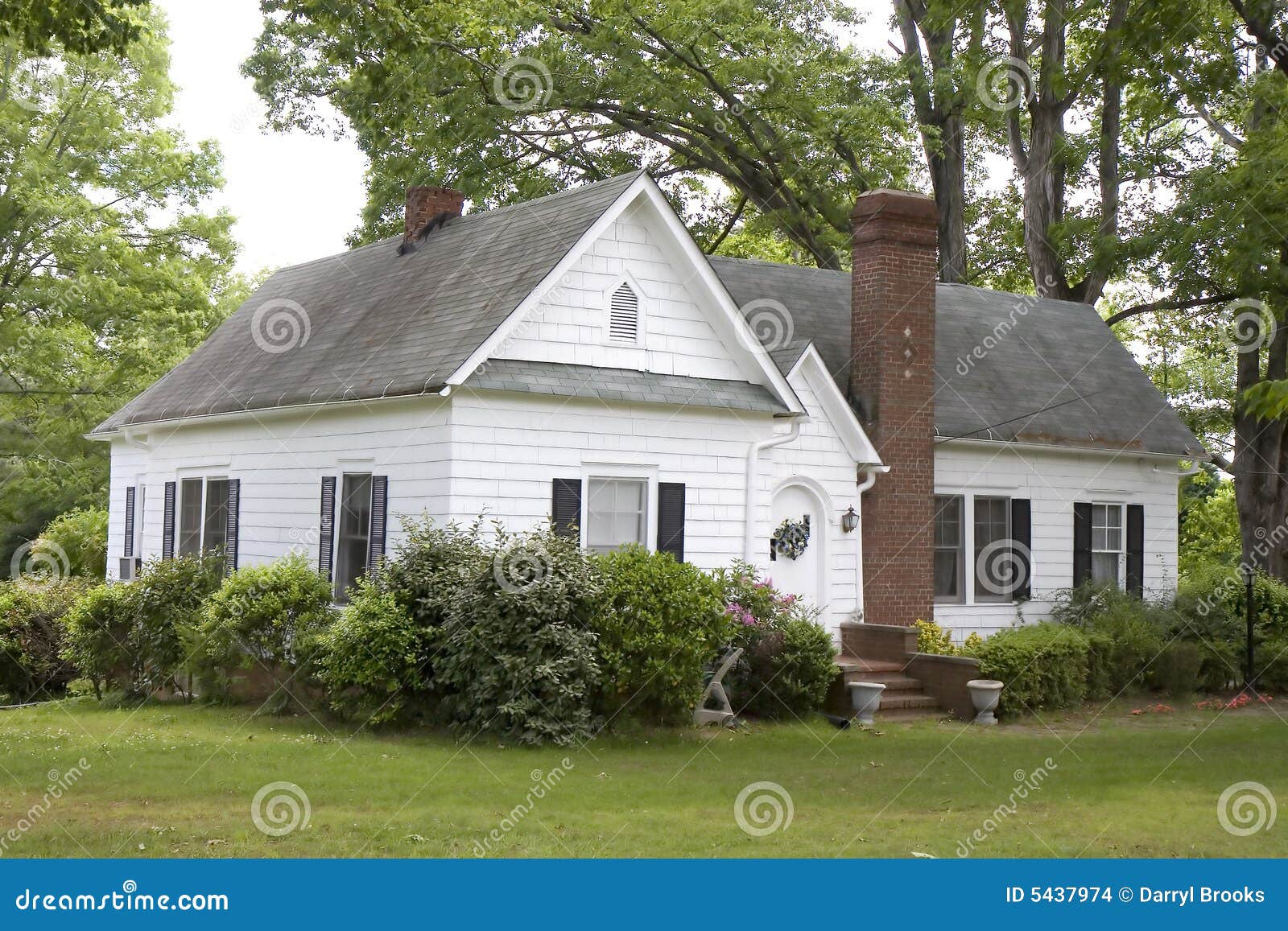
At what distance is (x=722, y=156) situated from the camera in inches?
1147

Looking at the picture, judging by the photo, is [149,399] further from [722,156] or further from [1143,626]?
[1143,626]

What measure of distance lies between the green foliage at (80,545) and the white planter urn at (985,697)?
1697 centimetres

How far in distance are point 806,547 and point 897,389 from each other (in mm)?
2731

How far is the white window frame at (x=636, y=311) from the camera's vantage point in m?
15.9

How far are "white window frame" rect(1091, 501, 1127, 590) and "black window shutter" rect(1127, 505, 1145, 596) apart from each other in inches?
2.7

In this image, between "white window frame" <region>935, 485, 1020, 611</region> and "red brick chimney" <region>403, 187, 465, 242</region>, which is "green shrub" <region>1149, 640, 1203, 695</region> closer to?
"white window frame" <region>935, 485, 1020, 611</region>

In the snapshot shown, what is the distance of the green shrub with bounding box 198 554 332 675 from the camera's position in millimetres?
14570

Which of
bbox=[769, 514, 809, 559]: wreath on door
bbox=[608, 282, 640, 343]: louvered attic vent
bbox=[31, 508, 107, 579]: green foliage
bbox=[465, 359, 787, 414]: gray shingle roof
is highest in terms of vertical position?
bbox=[608, 282, 640, 343]: louvered attic vent

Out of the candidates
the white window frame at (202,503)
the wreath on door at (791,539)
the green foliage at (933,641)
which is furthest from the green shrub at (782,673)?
the white window frame at (202,503)

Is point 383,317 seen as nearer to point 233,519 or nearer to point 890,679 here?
point 233,519

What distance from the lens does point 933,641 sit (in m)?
17.5

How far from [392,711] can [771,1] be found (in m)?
19.5

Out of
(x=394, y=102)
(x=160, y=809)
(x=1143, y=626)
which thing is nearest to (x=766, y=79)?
(x=394, y=102)

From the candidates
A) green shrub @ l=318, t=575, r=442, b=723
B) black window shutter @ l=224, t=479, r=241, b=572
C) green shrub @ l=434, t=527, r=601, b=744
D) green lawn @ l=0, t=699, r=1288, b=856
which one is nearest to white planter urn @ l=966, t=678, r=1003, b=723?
green lawn @ l=0, t=699, r=1288, b=856
